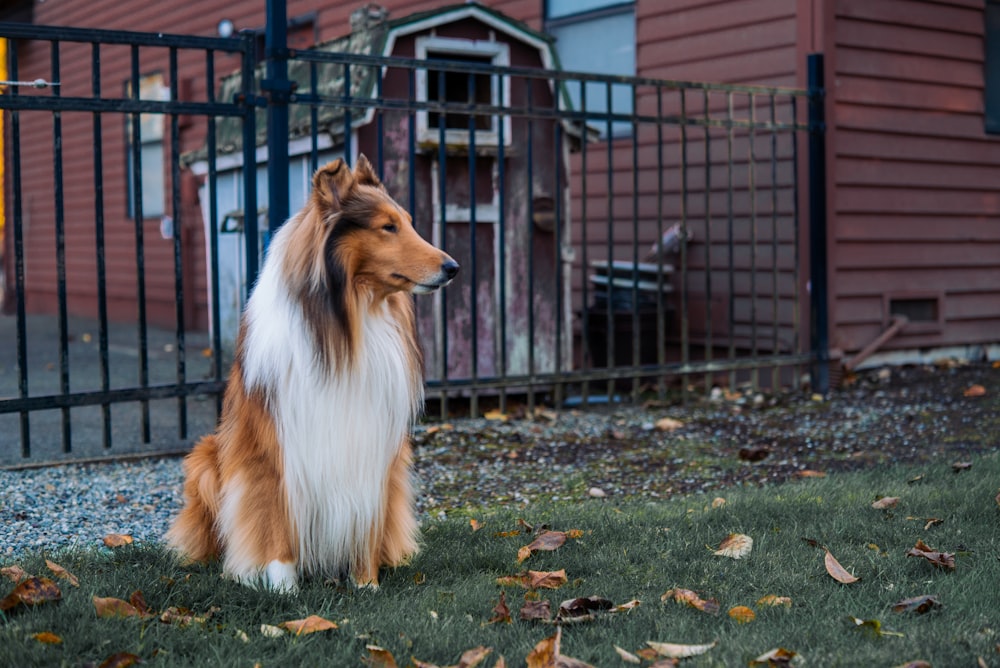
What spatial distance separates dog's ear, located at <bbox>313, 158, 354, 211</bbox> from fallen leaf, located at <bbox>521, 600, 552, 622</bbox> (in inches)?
51.6

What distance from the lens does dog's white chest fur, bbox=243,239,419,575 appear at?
330 centimetres

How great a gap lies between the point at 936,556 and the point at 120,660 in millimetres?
2468

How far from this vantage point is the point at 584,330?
758 cm

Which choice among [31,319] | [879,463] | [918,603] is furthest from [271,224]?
[31,319]

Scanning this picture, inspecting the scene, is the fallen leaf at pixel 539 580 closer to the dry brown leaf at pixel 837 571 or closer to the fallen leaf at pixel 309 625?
the fallen leaf at pixel 309 625

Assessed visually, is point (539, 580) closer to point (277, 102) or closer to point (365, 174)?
point (365, 174)

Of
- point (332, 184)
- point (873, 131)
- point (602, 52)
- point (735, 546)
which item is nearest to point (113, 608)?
point (332, 184)

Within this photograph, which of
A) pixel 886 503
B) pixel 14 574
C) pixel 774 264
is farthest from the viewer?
pixel 774 264

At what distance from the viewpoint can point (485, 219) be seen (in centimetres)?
715

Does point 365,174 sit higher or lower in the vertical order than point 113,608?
higher

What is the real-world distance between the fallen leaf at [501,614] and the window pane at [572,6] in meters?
7.09

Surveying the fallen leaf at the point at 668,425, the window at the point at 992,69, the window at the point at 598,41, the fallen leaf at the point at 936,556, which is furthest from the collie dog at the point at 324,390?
the window at the point at 992,69

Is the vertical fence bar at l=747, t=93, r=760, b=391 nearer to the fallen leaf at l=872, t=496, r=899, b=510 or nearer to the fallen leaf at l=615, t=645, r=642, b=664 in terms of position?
the fallen leaf at l=872, t=496, r=899, b=510

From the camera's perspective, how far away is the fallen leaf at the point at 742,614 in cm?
302
